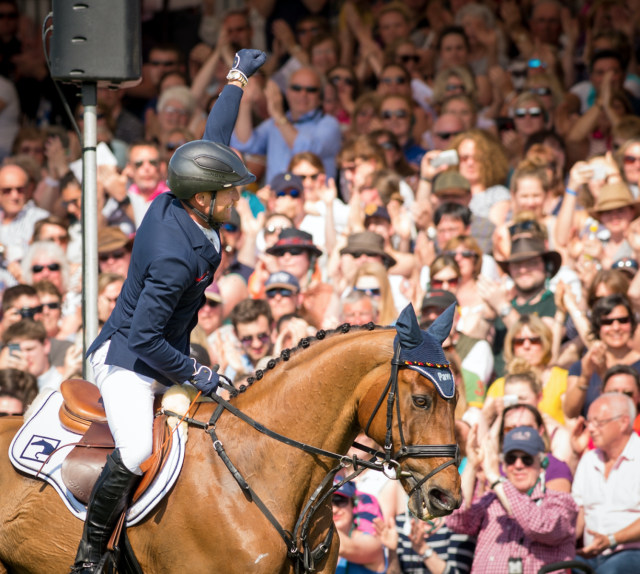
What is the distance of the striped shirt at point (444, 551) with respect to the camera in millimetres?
7004

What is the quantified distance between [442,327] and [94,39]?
3.28 meters

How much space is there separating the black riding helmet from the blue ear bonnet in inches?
45.9

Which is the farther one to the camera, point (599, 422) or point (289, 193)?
point (289, 193)

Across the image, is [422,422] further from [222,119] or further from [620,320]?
[620,320]

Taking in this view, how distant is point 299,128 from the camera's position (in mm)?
12305

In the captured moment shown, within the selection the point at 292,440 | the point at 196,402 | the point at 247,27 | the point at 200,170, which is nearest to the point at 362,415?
the point at 292,440

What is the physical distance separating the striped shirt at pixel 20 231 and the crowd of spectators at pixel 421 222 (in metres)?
0.03

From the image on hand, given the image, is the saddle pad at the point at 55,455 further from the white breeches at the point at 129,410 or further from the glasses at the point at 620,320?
the glasses at the point at 620,320

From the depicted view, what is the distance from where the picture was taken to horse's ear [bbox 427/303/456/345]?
4.82 metres

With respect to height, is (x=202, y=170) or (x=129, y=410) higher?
(x=202, y=170)

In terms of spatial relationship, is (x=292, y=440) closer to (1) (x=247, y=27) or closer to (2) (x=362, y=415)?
(2) (x=362, y=415)

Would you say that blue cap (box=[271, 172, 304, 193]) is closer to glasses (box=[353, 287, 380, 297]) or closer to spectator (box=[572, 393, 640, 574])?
glasses (box=[353, 287, 380, 297])

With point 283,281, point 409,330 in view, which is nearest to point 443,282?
point 283,281

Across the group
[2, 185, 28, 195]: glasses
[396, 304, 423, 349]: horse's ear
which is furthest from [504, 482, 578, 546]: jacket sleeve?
[2, 185, 28, 195]: glasses
